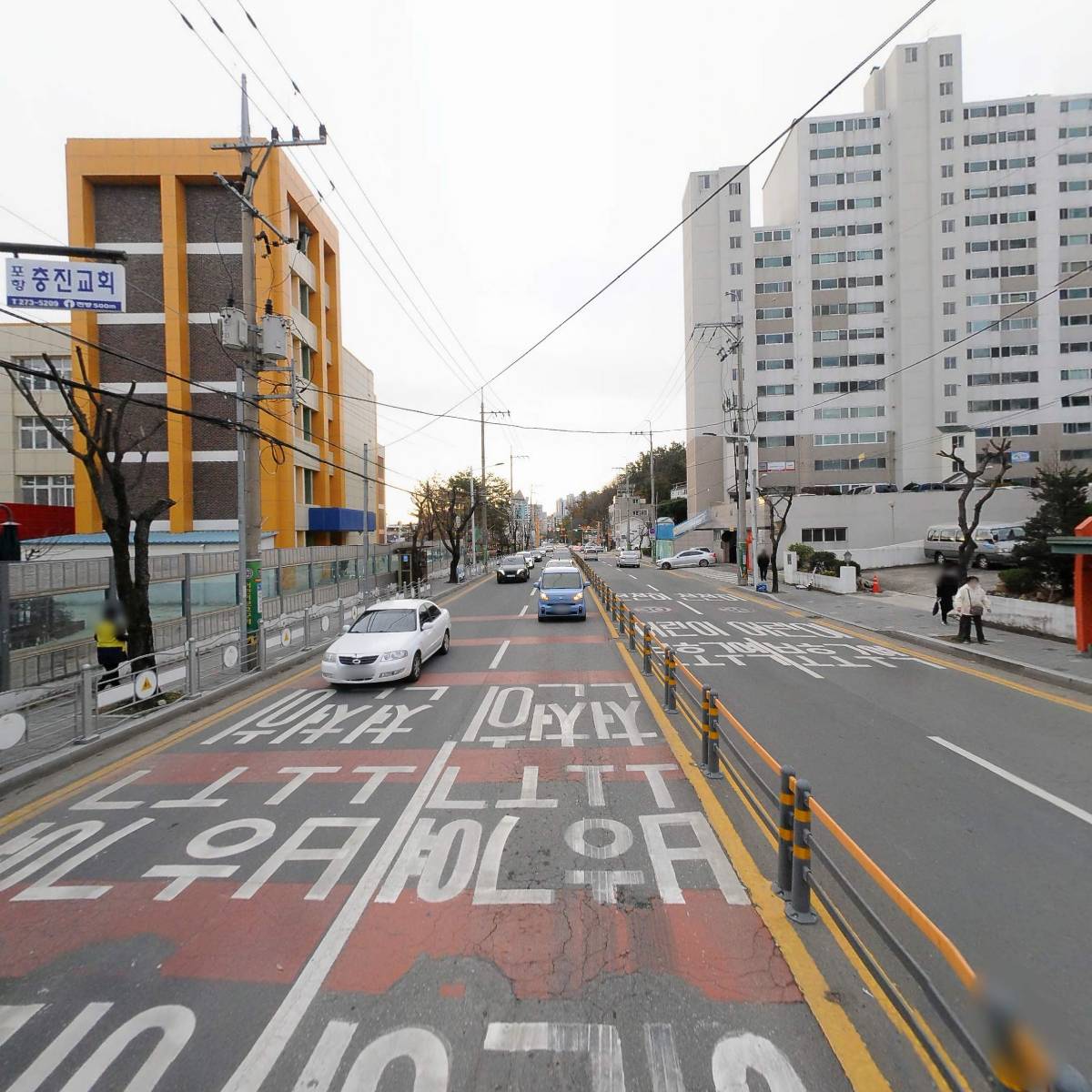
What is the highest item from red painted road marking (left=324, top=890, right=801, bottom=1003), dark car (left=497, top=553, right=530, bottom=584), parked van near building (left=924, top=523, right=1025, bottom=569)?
parked van near building (left=924, top=523, right=1025, bottom=569)

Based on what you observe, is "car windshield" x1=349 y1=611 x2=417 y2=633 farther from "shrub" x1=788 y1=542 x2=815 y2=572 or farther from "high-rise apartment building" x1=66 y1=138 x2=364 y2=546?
"shrub" x1=788 y1=542 x2=815 y2=572

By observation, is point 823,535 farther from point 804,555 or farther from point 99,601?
point 99,601

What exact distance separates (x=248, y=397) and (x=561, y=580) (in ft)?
37.8

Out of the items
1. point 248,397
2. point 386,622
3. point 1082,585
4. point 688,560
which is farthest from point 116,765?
point 688,560

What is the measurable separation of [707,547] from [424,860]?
5859cm

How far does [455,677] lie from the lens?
41.6ft

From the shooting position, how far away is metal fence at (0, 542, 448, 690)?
37.3ft

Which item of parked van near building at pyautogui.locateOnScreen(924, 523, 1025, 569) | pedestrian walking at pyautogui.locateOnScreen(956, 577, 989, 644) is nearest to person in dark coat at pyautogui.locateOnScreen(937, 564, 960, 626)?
pedestrian walking at pyautogui.locateOnScreen(956, 577, 989, 644)

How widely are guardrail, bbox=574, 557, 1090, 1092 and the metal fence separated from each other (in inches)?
442

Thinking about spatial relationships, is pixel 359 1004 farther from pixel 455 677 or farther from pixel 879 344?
pixel 879 344

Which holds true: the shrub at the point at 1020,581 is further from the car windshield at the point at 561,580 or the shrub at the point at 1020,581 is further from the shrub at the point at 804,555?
the shrub at the point at 804,555

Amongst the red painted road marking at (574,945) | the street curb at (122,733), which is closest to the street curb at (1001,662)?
the red painted road marking at (574,945)

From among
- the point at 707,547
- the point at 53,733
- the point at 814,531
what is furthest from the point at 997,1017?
the point at 707,547

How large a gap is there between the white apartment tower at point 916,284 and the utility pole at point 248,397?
160 feet
